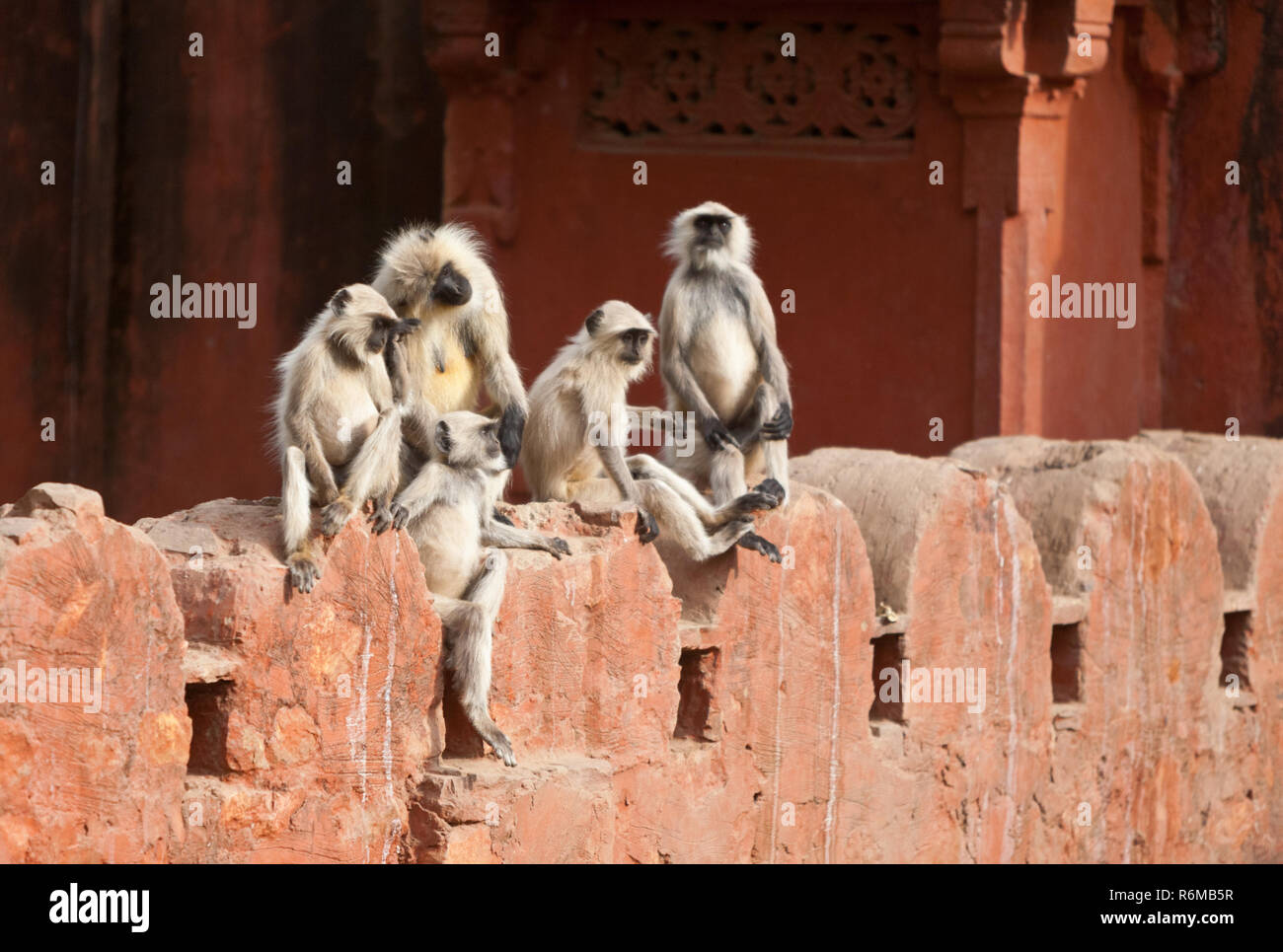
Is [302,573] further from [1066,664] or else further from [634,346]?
[1066,664]

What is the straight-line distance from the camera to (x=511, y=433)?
207 inches

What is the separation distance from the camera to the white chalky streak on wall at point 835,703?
20.1 feet

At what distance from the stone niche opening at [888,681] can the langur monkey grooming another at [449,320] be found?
5.29ft

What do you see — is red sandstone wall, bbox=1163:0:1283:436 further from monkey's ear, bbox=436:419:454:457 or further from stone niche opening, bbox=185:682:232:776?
stone niche opening, bbox=185:682:232:776

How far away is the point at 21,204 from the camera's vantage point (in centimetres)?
1033

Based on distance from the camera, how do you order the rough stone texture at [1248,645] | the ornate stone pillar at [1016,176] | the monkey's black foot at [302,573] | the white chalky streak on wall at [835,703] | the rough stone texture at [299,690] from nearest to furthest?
the rough stone texture at [299,690] → the monkey's black foot at [302,573] → the white chalky streak on wall at [835,703] → the rough stone texture at [1248,645] → the ornate stone pillar at [1016,176]

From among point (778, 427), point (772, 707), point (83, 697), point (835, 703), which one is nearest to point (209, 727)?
point (83, 697)

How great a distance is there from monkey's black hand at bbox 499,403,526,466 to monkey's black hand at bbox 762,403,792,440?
118 cm

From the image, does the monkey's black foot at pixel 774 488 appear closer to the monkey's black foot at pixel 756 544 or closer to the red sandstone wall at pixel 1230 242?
the monkey's black foot at pixel 756 544

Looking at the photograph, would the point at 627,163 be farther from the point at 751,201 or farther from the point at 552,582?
the point at 552,582
